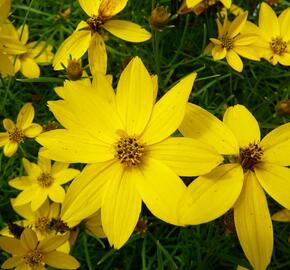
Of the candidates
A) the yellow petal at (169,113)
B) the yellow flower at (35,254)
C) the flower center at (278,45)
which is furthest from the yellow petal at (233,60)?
the yellow flower at (35,254)

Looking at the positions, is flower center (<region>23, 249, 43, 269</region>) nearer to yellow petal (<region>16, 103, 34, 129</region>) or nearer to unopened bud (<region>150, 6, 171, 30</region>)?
yellow petal (<region>16, 103, 34, 129</region>)

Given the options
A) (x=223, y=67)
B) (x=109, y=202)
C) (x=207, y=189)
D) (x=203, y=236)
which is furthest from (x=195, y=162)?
(x=223, y=67)

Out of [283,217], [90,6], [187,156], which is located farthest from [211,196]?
[90,6]

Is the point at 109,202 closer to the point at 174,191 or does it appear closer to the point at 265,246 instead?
the point at 174,191

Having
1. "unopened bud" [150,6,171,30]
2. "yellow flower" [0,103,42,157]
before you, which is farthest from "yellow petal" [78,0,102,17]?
"yellow flower" [0,103,42,157]

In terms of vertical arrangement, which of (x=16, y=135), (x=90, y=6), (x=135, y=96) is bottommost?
(x=135, y=96)

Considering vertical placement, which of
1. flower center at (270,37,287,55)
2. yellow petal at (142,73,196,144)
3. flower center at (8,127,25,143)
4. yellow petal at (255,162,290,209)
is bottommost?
yellow petal at (255,162,290,209)

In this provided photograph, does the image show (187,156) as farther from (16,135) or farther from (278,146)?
(16,135)
